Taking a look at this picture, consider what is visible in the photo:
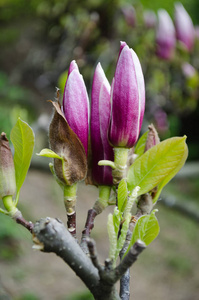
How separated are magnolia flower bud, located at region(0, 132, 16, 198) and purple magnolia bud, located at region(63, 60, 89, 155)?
2.7 inches

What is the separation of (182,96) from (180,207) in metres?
0.68

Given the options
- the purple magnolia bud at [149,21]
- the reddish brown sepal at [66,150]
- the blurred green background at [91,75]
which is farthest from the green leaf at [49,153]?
the purple magnolia bud at [149,21]

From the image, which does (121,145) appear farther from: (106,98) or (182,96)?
(182,96)

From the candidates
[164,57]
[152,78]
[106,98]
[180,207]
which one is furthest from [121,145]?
[152,78]

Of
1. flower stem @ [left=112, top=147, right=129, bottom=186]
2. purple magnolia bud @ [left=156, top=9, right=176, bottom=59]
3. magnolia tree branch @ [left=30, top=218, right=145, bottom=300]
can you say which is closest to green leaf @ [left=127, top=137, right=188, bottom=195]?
flower stem @ [left=112, top=147, right=129, bottom=186]

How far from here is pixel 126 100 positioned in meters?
0.40

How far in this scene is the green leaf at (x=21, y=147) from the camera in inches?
16.2

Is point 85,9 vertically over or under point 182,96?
over

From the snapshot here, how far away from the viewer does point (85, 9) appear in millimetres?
2252

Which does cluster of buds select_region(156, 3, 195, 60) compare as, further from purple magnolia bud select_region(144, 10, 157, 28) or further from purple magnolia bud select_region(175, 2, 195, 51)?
purple magnolia bud select_region(144, 10, 157, 28)

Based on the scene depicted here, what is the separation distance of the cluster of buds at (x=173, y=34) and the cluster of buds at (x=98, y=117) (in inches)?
45.1

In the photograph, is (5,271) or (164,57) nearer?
(164,57)

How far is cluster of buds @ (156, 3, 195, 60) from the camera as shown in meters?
1.48

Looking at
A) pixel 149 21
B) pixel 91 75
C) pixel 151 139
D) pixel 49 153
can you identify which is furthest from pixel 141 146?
pixel 91 75
